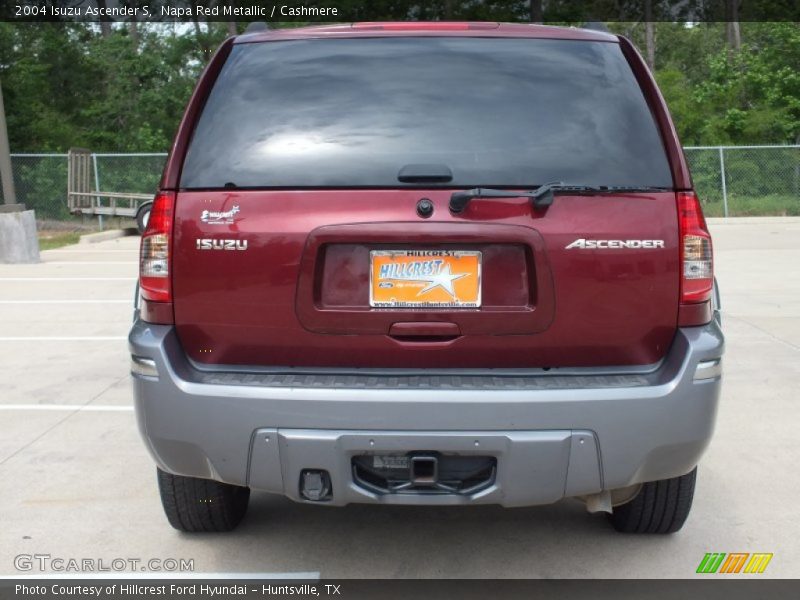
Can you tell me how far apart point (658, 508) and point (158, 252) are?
213 cm

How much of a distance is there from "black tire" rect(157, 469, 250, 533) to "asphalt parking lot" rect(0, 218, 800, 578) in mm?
70

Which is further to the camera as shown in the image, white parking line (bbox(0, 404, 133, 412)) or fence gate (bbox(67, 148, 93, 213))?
fence gate (bbox(67, 148, 93, 213))

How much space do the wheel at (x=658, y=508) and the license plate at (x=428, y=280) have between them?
1.22 m

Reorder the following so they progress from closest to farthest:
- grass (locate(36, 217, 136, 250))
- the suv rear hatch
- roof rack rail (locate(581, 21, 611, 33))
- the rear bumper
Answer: the rear bumper, the suv rear hatch, roof rack rail (locate(581, 21, 611, 33)), grass (locate(36, 217, 136, 250))

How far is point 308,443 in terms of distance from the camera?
306cm

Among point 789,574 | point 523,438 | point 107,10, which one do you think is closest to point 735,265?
point 789,574

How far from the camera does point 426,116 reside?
3.28 meters

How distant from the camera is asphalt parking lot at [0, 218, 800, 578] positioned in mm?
3814

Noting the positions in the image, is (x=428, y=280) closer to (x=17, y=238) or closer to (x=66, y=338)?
(x=66, y=338)

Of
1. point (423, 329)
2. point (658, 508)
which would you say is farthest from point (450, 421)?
point (658, 508)

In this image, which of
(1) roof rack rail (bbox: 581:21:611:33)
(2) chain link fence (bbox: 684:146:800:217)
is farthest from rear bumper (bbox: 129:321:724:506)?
(2) chain link fence (bbox: 684:146:800:217)

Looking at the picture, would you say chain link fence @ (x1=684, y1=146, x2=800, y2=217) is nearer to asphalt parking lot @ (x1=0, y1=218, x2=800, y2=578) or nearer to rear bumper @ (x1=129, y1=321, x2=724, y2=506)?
asphalt parking lot @ (x1=0, y1=218, x2=800, y2=578)

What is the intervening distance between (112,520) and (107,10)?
45.7 meters

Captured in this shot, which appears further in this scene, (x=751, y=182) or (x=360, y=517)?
(x=751, y=182)
